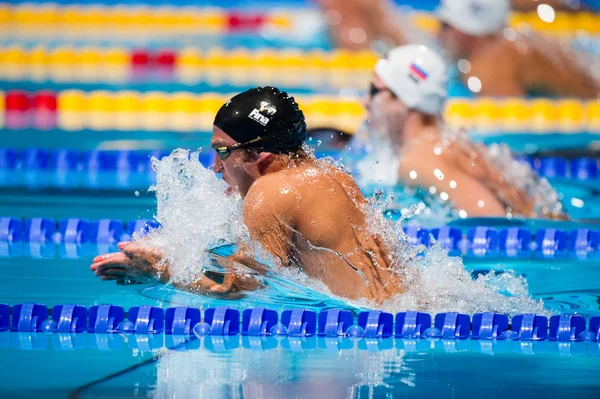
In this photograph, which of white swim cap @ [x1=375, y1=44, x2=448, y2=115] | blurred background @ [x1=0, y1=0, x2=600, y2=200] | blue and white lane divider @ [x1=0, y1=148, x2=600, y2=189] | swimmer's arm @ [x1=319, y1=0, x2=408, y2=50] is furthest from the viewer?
swimmer's arm @ [x1=319, y1=0, x2=408, y2=50]

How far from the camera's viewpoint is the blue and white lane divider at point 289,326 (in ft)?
11.7

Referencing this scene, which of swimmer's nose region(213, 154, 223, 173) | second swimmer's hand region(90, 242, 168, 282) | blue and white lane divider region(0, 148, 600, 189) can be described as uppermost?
blue and white lane divider region(0, 148, 600, 189)

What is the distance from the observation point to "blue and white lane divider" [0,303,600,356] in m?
3.56

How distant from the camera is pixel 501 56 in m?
7.98

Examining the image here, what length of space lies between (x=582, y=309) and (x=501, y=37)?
4309 millimetres

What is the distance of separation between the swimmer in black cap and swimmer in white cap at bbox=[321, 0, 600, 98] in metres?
4.49

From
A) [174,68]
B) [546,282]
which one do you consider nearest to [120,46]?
[174,68]

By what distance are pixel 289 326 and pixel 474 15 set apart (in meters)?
4.70

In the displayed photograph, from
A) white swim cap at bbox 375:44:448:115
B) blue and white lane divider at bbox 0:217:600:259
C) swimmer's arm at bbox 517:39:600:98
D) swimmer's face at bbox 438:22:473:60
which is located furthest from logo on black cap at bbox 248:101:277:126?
swimmer's arm at bbox 517:39:600:98

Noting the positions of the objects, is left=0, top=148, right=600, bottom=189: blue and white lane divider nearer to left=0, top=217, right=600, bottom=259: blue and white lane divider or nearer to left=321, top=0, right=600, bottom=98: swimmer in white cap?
left=321, top=0, right=600, bottom=98: swimmer in white cap

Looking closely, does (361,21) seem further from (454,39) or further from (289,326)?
(289,326)

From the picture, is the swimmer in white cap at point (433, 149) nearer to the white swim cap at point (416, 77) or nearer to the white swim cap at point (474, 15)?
the white swim cap at point (416, 77)

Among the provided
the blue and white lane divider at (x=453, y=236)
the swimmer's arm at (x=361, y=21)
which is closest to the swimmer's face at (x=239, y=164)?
the blue and white lane divider at (x=453, y=236)

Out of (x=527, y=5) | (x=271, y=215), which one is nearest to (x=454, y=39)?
(x=527, y=5)
